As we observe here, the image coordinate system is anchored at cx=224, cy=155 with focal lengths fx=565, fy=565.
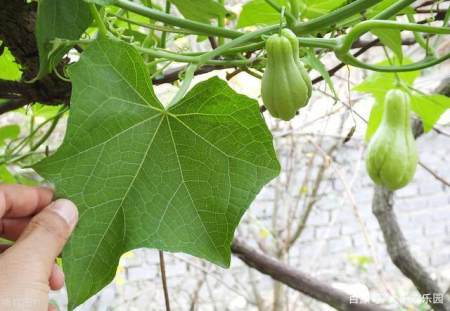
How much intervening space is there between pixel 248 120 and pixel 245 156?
0.03 m

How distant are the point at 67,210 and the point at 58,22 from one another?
15cm

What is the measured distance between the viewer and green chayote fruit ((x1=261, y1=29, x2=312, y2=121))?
0.46 meters

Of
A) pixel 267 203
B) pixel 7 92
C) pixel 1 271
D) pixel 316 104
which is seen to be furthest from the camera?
pixel 267 203

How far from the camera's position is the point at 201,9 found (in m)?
0.59

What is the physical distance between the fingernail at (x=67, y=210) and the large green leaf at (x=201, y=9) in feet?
0.81

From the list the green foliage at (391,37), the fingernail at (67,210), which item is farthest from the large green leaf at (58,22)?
the green foliage at (391,37)

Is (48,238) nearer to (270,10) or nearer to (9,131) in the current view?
(270,10)

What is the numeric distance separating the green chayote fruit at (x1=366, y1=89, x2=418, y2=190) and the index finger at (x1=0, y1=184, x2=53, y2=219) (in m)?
0.45

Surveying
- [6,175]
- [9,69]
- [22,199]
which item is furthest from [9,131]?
[22,199]

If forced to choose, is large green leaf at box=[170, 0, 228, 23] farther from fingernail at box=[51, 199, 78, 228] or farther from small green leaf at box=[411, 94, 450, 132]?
small green leaf at box=[411, 94, 450, 132]

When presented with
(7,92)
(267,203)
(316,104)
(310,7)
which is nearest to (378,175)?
(310,7)

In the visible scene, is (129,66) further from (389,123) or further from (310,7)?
(389,123)

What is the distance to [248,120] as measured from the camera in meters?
0.45

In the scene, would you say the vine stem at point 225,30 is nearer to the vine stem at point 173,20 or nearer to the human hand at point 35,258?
the vine stem at point 173,20
